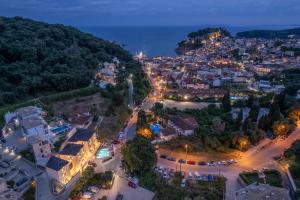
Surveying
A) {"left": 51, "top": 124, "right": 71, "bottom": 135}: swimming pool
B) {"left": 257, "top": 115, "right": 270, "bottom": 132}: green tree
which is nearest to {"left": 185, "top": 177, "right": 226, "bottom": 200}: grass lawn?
{"left": 257, "top": 115, "right": 270, "bottom": 132}: green tree

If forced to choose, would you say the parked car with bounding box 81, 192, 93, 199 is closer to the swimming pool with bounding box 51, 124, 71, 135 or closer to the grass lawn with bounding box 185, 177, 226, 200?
the grass lawn with bounding box 185, 177, 226, 200

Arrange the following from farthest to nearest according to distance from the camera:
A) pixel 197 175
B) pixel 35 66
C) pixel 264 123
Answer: pixel 35 66
pixel 264 123
pixel 197 175

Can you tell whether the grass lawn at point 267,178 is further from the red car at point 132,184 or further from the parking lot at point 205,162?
the red car at point 132,184

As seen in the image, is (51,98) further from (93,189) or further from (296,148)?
(296,148)

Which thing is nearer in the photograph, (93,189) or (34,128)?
(93,189)

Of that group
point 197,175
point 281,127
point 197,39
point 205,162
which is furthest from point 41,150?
point 197,39
